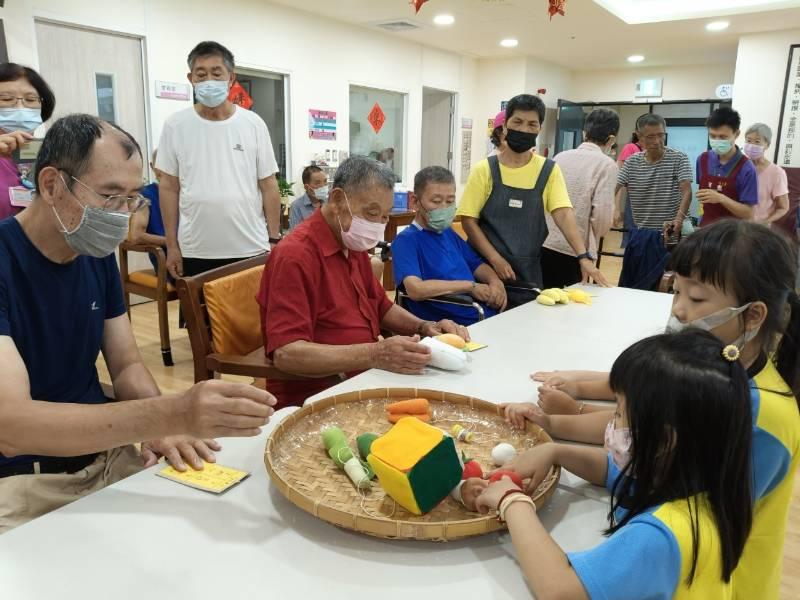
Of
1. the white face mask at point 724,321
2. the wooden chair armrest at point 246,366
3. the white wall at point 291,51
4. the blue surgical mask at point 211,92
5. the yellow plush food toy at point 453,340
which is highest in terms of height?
the white wall at point 291,51

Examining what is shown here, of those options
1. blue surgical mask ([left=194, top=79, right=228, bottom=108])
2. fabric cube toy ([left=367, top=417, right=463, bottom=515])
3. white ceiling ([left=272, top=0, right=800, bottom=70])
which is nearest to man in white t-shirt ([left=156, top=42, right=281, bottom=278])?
blue surgical mask ([left=194, top=79, right=228, bottom=108])

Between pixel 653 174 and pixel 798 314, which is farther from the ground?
pixel 653 174

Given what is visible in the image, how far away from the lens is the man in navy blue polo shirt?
104cm

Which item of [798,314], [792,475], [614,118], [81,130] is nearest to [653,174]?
[614,118]

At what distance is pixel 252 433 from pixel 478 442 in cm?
45

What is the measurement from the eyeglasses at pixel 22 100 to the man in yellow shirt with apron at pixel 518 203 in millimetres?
1820

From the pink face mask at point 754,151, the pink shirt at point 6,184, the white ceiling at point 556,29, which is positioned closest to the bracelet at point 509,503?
the pink shirt at point 6,184

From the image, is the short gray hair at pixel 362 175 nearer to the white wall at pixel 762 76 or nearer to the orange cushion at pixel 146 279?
the orange cushion at pixel 146 279

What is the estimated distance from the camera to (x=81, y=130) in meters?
1.26

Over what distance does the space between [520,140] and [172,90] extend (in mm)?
3544

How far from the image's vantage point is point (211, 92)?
299cm

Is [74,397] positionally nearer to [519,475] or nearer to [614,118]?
[519,475]

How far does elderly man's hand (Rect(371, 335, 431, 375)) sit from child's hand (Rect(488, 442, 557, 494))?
0.54 metres

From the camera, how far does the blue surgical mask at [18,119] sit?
2182 mm
